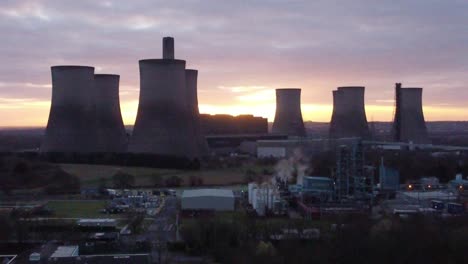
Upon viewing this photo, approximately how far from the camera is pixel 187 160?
17719 millimetres

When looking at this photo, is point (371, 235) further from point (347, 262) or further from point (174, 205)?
point (174, 205)

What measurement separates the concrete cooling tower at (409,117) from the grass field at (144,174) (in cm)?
673

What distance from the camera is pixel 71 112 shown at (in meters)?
17.1

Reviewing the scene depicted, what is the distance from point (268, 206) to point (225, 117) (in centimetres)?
1919

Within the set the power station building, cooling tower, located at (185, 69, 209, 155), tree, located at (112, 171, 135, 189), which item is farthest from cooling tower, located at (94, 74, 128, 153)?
tree, located at (112, 171, 135, 189)

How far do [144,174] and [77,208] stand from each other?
5.20 m

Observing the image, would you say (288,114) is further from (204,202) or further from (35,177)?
(204,202)

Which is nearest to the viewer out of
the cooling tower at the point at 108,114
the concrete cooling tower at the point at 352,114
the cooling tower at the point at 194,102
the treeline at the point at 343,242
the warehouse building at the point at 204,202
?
the treeline at the point at 343,242

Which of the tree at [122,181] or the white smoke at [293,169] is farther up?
the white smoke at [293,169]

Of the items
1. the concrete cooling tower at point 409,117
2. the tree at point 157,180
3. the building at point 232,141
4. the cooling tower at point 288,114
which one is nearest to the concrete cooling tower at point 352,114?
the concrete cooling tower at point 409,117

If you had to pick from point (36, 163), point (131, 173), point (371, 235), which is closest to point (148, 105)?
point (131, 173)

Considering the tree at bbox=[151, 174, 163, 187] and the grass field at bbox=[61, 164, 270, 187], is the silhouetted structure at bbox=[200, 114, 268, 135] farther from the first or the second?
the tree at bbox=[151, 174, 163, 187]

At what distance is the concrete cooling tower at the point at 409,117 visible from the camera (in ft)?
72.6

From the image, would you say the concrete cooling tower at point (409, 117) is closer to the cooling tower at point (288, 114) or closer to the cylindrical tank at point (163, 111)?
the cooling tower at point (288, 114)
